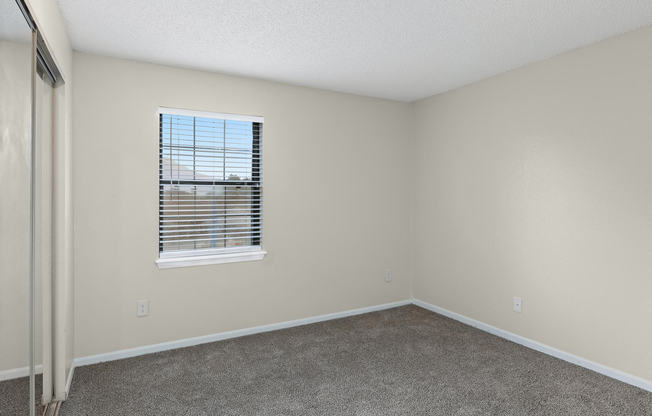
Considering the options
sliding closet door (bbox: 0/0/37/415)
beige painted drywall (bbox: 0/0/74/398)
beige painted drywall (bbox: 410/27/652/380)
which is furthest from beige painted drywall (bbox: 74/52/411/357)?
sliding closet door (bbox: 0/0/37/415)

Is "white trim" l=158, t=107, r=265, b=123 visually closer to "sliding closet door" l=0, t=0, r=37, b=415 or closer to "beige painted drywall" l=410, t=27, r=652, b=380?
"sliding closet door" l=0, t=0, r=37, b=415

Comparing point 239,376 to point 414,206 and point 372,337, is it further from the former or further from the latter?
point 414,206

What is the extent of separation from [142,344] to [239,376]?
975 millimetres

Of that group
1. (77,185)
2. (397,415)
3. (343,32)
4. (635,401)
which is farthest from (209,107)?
(635,401)

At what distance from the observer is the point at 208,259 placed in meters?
3.49

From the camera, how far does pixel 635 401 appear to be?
2467 millimetres

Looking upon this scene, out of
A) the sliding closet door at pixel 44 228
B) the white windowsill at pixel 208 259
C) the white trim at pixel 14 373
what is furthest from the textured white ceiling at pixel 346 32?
the white trim at pixel 14 373

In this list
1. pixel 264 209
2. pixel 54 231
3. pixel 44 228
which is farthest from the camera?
pixel 264 209

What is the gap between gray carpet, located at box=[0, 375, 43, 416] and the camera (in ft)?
4.48

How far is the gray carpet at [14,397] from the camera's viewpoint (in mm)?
1365

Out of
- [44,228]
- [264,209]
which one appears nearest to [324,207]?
[264,209]

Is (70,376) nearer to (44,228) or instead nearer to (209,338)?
(209,338)

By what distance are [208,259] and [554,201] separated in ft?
9.50

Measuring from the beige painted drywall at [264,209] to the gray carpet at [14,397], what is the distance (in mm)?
1501
